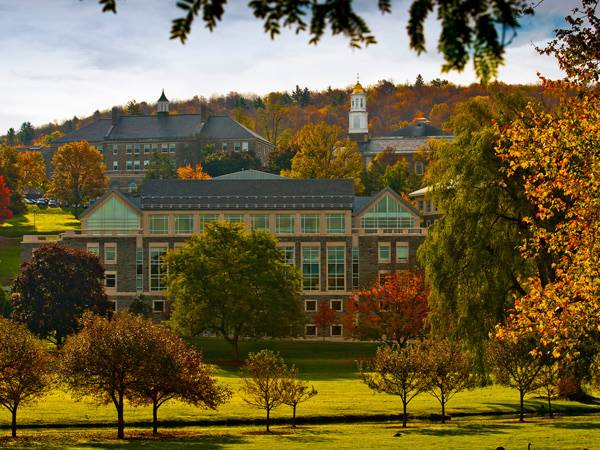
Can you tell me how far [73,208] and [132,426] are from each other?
429 feet

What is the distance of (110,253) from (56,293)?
2346cm

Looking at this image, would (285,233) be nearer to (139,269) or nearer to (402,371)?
(139,269)

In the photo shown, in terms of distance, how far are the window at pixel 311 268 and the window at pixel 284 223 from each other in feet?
8.09

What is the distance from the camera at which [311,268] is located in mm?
118062

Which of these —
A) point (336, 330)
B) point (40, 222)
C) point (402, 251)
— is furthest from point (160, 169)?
point (336, 330)

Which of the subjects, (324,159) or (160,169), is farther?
(160,169)

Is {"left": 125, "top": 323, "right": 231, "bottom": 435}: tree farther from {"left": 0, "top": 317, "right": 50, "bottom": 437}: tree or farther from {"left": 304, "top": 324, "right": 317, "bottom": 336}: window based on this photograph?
{"left": 304, "top": 324, "right": 317, "bottom": 336}: window

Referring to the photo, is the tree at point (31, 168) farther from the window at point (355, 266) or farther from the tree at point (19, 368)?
the tree at point (19, 368)

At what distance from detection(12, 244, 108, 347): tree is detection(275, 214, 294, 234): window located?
963 inches

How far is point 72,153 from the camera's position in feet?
571

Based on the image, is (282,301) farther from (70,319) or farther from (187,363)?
(187,363)

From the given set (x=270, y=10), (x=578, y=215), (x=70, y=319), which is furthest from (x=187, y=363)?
Answer: (x=70, y=319)

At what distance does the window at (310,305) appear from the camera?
4599 inches

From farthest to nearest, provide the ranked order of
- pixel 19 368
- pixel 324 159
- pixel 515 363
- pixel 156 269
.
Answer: pixel 324 159
pixel 156 269
pixel 515 363
pixel 19 368
